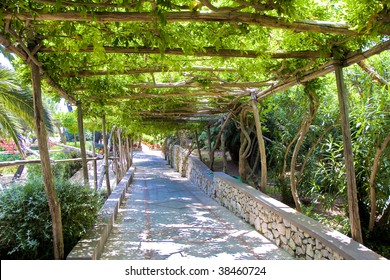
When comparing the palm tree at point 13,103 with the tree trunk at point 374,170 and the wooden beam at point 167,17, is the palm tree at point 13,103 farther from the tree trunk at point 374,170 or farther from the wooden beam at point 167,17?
the tree trunk at point 374,170

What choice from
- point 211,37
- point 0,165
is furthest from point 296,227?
point 0,165

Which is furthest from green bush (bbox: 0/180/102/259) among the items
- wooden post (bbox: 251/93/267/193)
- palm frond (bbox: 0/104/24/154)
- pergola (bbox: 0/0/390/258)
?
wooden post (bbox: 251/93/267/193)

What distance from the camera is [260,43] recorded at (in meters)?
4.07

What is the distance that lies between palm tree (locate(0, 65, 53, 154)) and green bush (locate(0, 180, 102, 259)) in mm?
2756

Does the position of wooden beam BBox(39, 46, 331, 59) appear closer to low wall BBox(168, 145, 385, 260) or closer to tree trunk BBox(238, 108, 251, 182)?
low wall BBox(168, 145, 385, 260)

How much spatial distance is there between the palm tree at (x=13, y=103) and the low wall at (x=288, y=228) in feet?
13.8

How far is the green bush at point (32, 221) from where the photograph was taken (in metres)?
4.01

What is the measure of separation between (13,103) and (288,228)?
5659 mm

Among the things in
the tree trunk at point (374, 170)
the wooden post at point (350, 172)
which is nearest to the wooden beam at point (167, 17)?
the wooden post at point (350, 172)

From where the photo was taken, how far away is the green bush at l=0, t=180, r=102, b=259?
4.01 meters

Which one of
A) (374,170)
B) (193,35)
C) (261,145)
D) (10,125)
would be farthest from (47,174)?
(261,145)

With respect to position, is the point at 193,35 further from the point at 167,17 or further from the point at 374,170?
the point at 374,170

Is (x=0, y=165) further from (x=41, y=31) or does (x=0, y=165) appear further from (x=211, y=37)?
(x=211, y=37)

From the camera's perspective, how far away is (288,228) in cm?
487
